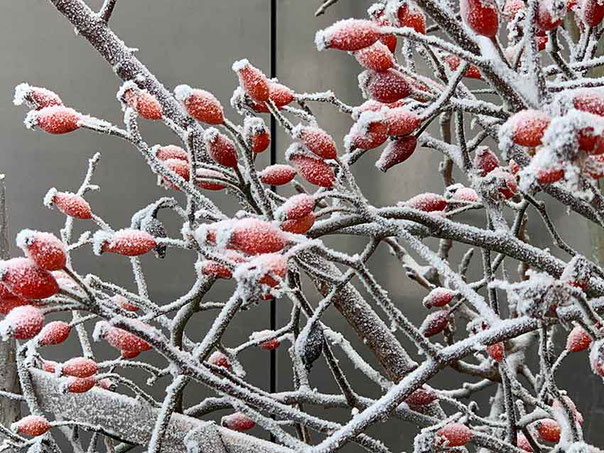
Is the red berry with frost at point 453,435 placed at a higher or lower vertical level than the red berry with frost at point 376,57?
lower

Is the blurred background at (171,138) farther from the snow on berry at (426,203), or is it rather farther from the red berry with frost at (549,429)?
the snow on berry at (426,203)

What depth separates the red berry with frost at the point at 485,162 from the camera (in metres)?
0.42

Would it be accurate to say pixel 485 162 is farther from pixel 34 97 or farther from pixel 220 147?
pixel 34 97

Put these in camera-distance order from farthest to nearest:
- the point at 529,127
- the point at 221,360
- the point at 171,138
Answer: the point at 171,138
the point at 221,360
the point at 529,127

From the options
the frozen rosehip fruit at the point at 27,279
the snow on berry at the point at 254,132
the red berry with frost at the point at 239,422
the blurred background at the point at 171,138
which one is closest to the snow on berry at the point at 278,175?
the snow on berry at the point at 254,132

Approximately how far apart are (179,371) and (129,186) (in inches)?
42.9

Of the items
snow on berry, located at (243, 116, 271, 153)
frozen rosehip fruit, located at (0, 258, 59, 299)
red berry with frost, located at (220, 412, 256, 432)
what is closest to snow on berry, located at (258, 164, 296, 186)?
snow on berry, located at (243, 116, 271, 153)

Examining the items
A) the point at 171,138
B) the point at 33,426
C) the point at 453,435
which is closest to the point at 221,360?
the point at 33,426

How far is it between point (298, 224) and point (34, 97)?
20 centimetres

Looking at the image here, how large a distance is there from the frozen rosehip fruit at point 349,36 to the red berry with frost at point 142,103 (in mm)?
137

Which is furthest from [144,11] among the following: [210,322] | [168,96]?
[168,96]

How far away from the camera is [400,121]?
304 millimetres

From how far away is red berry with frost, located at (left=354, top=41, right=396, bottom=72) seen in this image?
0.30 m

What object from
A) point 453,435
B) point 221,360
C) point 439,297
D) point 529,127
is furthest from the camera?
point 221,360
